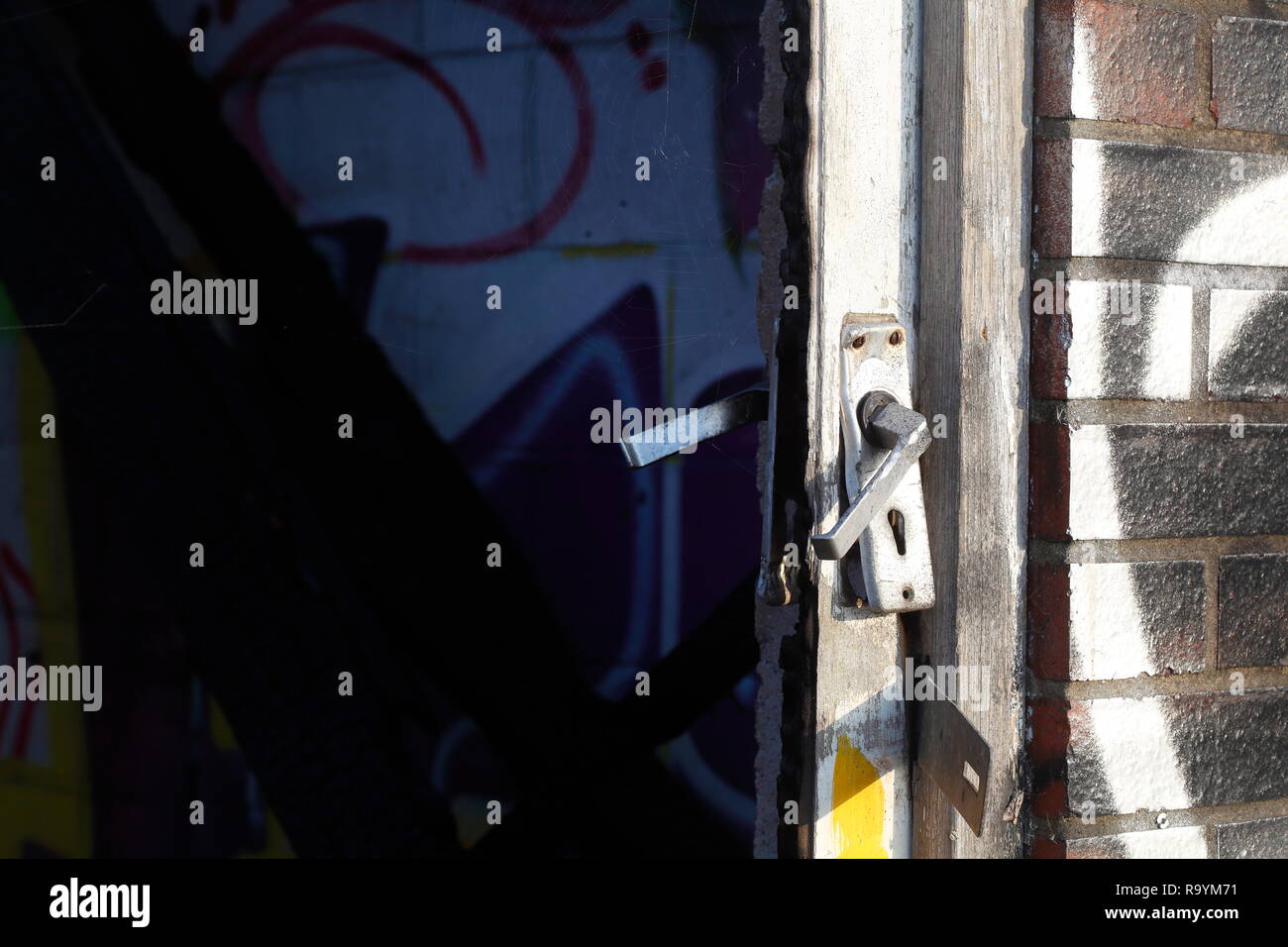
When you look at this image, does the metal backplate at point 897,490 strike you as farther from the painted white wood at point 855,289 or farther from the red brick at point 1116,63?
the red brick at point 1116,63

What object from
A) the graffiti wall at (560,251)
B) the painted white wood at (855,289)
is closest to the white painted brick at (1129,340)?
the painted white wood at (855,289)

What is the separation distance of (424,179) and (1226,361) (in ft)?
7.07

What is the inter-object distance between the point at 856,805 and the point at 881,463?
228 millimetres

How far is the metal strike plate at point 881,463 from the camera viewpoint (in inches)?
25.9

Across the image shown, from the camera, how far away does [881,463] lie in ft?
2.11

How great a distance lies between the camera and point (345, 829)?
8.00 feet

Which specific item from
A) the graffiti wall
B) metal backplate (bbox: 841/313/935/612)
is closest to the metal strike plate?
metal backplate (bbox: 841/313/935/612)

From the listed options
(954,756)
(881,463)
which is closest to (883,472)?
(881,463)

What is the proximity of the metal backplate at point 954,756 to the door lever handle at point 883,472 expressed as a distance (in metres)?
0.14

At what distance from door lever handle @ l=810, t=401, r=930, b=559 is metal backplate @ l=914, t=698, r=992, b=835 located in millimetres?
138

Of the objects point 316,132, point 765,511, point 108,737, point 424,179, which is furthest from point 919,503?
point 108,737

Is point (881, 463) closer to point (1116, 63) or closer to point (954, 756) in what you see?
point (954, 756)

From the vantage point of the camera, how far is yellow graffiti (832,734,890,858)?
2.19 ft

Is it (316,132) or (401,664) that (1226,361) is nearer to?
(401,664)
